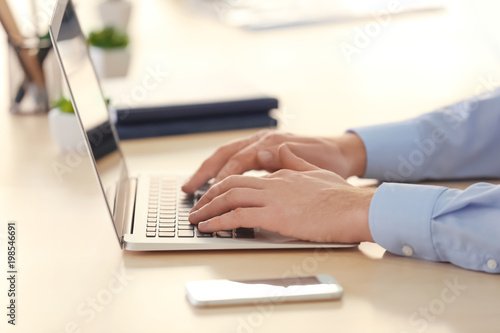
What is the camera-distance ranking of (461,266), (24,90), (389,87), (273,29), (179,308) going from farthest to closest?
(273,29)
(389,87)
(24,90)
(461,266)
(179,308)

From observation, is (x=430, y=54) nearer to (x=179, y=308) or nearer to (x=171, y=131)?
(x=171, y=131)

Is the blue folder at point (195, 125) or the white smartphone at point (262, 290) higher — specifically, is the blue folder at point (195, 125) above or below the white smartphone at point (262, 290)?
below

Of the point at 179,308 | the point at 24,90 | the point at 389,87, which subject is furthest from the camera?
the point at 389,87

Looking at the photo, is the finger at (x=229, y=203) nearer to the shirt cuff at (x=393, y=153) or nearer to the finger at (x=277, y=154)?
the finger at (x=277, y=154)

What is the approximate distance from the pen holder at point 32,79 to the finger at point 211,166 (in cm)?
61

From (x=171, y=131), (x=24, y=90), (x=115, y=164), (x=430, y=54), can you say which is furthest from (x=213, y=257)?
(x=430, y=54)

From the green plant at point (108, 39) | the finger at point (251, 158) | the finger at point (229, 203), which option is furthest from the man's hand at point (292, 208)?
the green plant at point (108, 39)

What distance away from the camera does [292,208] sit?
91 cm

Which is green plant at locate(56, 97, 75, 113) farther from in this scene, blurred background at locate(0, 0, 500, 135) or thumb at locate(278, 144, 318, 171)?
thumb at locate(278, 144, 318, 171)

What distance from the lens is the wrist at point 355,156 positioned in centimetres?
118

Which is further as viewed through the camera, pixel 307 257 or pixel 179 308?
pixel 307 257

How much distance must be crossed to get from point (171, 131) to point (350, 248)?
62cm

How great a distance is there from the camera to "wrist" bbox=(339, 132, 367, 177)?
1.18 m

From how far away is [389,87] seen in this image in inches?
67.8
